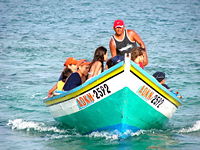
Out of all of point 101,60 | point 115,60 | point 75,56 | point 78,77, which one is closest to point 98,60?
point 101,60

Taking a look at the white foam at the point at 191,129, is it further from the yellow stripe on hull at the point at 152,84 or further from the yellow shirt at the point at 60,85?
the yellow shirt at the point at 60,85

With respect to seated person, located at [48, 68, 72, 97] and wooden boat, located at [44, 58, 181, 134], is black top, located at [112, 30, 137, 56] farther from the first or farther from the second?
wooden boat, located at [44, 58, 181, 134]

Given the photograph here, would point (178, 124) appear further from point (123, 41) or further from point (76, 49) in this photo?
point (76, 49)

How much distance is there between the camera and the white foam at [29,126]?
13008mm

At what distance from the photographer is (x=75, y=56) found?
24.6 metres

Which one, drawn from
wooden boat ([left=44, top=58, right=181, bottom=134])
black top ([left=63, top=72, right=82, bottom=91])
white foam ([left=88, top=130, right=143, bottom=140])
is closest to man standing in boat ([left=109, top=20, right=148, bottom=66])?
black top ([left=63, top=72, right=82, bottom=91])

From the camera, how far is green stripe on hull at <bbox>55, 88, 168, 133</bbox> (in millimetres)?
11008

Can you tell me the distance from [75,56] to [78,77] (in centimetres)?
1301

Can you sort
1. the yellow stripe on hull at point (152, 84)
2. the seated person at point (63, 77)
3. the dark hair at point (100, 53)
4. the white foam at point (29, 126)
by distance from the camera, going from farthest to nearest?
the white foam at point (29, 126) < the seated person at point (63, 77) < the dark hair at point (100, 53) < the yellow stripe on hull at point (152, 84)

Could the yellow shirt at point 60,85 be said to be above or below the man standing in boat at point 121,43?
below

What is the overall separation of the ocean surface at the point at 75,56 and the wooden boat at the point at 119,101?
1.13 ft

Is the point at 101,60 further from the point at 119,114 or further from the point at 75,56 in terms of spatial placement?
the point at 75,56

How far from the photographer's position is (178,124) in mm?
13656

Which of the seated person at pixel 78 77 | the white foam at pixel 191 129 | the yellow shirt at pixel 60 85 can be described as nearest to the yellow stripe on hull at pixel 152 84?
the white foam at pixel 191 129
